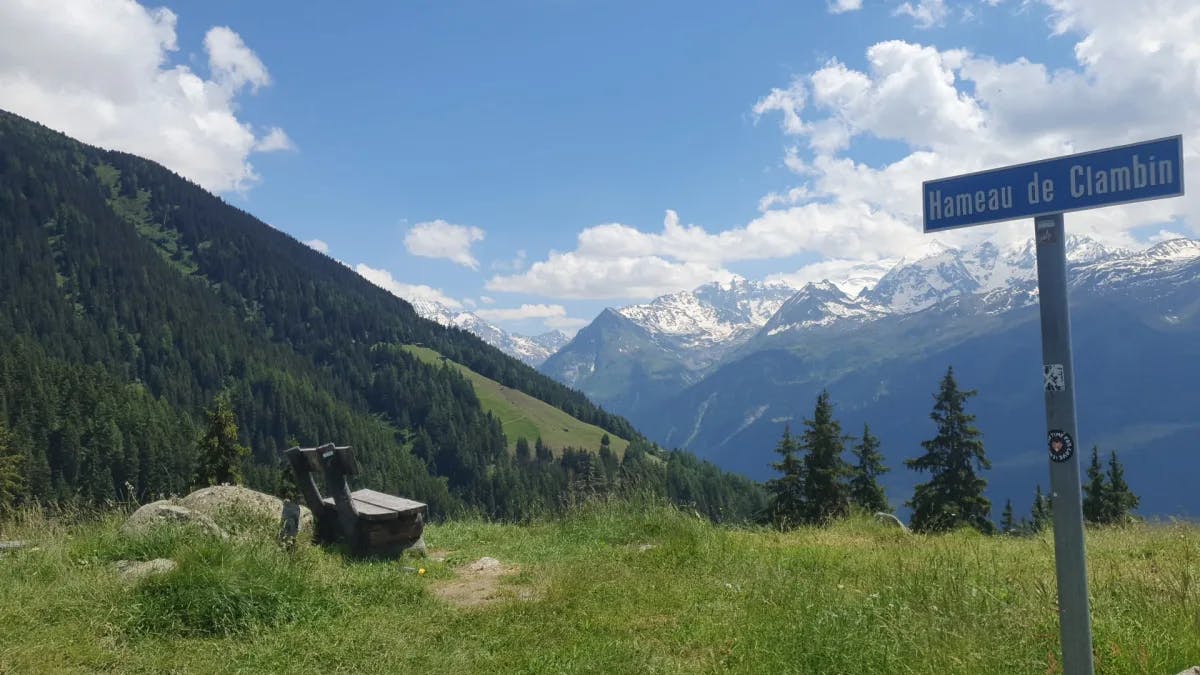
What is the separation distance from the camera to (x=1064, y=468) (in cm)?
386

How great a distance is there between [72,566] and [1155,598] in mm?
11557

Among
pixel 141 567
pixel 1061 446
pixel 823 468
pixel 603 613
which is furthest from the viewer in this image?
pixel 823 468

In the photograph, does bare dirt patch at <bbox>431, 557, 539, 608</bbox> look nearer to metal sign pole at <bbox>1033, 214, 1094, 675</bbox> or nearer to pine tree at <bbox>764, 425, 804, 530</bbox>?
metal sign pole at <bbox>1033, 214, 1094, 675</bbox>

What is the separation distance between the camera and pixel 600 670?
5.99 m

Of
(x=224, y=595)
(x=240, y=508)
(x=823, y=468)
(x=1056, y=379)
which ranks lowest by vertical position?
(x=823, y=468)

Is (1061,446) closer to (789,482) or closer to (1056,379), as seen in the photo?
(1056,379)

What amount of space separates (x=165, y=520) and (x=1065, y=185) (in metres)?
10.7

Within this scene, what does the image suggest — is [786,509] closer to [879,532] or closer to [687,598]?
[879,532]

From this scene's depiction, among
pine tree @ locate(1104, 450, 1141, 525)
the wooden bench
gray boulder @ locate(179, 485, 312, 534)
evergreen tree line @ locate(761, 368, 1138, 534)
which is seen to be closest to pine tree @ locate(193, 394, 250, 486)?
gray boulder @ locate(179, 485, 312, 534)

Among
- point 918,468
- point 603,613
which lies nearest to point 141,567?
point 603,613

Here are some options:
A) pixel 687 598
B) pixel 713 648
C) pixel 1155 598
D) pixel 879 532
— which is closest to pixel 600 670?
pixel 713 648

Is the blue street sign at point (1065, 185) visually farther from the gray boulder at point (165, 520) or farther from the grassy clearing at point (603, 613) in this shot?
the gray boulder at point (165, 520)

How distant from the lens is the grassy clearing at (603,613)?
5695mm

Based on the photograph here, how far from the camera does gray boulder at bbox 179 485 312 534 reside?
33.2ft
